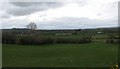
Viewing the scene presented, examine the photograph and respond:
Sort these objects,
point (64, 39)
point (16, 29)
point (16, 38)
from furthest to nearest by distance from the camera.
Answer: point (64, 39)
point (16, 38)
point (16, 29)

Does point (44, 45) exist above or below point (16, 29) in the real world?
below

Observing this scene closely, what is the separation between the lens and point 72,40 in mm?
33125

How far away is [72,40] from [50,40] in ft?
11.7

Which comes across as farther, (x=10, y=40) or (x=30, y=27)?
(x=30, y=27)

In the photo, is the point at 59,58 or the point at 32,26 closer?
the point at 59,58

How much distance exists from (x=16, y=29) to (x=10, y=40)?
2.31 meters

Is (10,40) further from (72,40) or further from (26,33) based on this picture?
(72,40)

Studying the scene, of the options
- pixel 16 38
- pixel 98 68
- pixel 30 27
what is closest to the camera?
pixel 98 68

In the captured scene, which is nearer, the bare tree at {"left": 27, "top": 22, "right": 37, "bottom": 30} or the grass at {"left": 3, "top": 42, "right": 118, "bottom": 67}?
the grass at {"left": 3, "top": 42, "right": 118, "bottom": 67}

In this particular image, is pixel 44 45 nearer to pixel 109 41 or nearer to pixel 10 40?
pixel 10 40

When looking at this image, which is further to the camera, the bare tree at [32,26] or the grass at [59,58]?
the bare tree at [32,26]

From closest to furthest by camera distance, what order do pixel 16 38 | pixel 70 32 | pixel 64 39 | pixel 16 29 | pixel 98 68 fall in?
pixel 98 68 → pixel 16 29 → pixel 16 38 → pixel 64 39 → pixel 70 32

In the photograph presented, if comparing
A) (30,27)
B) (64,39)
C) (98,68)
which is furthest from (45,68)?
(30,27)

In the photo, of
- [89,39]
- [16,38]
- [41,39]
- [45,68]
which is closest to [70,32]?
[89,39]
